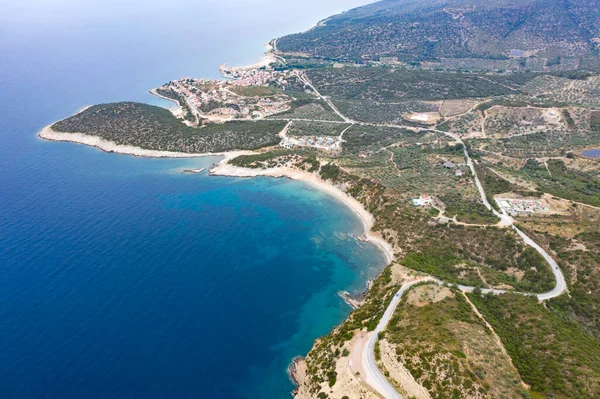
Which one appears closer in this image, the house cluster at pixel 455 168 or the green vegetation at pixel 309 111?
the house cluster at pixel 455 168

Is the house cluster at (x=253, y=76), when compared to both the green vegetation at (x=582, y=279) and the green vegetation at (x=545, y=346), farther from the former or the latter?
the green vegetation at (x=545, y=346)

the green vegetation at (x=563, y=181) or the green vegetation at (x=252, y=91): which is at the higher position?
the green vegetation at (x=252, y=91)

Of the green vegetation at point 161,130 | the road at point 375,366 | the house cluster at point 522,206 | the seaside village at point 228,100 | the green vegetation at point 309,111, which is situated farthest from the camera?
the seaside village at point 228,100

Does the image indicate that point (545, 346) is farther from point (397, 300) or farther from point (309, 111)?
point (309, 111)

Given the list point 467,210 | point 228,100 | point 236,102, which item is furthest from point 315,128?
point 467,210

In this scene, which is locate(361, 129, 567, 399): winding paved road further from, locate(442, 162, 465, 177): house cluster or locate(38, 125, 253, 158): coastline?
locate(38, 125, 253, 158): coastline

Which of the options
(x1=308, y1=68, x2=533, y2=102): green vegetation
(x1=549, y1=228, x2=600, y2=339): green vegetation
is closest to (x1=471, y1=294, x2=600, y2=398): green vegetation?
(x1=549, y1=228, x2=600, y2=339): green vegetation

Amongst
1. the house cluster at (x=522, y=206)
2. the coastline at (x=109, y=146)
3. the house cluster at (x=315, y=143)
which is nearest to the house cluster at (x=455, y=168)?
the house cluster at (x=522, y=206)
